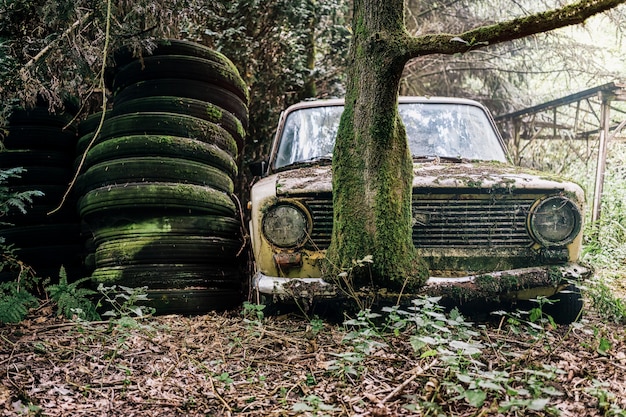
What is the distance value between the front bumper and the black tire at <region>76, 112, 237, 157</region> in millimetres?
1489

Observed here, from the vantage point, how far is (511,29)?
284cm

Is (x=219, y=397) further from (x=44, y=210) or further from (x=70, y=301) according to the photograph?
(x=44, y=210)

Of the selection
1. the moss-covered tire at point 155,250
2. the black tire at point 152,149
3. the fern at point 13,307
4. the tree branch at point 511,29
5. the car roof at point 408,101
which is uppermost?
the tree branch at point 511,29

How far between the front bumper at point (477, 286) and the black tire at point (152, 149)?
131cm

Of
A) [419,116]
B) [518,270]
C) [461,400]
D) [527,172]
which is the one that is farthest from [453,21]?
[461,400]

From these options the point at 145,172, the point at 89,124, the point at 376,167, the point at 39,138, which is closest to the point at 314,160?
the point at 376,167

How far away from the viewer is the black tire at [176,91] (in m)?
4.23

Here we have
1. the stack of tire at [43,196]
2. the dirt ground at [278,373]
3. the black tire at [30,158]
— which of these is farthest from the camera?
the black tire at [30,158]

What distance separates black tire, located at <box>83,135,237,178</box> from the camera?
13.1 ft

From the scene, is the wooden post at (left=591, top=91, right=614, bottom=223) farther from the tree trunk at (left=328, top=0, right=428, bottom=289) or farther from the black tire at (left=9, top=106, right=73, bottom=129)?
the black tire at (left=9, top=106, right=73, bottom=129)

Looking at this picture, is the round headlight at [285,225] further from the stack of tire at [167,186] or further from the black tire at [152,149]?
the black tire at [152,149]

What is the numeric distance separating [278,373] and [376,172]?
4.70 feet

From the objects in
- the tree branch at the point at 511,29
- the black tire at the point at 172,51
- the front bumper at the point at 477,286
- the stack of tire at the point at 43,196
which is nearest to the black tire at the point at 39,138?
the stack of tire at the point at 43,196

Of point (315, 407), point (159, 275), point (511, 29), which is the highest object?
point (511, 29)
